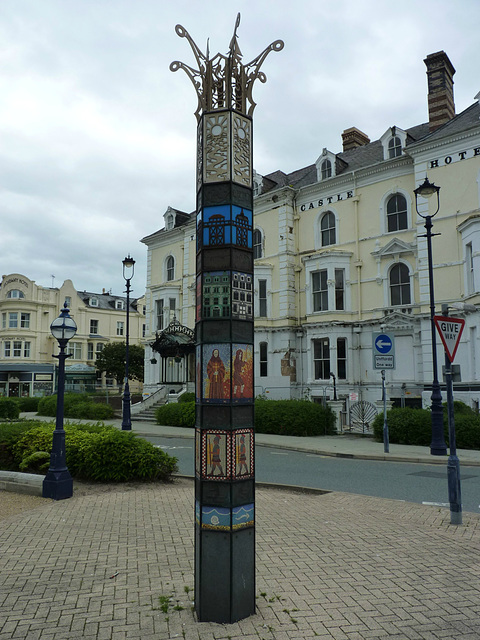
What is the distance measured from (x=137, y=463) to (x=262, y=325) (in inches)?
759

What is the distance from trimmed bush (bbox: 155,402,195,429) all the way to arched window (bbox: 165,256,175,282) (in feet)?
41.8

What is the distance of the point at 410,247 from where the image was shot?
24250 millimetres

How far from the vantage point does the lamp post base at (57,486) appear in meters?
9.16

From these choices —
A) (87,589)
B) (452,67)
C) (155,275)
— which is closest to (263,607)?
(87,589)

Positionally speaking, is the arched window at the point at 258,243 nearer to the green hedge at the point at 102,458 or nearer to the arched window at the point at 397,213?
the arched window at the point at 397,213

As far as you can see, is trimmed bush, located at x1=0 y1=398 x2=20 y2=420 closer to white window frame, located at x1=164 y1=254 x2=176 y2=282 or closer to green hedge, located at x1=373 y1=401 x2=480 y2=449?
white window frame, located at x1=164 y1=254 x2=176 y2=282

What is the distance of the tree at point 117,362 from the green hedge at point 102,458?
4233cm

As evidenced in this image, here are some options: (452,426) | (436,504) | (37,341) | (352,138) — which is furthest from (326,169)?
(37,341)

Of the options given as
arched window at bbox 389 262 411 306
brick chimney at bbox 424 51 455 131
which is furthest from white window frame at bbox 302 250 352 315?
brick chimney at bbox 424 51 455 131

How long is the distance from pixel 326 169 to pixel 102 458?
22.2m

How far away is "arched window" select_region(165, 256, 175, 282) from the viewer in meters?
36.4

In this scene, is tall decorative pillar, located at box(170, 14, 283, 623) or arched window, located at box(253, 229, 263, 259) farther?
arched window, located at box(253, 229, 263, 259)

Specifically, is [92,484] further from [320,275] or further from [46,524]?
[320,275]

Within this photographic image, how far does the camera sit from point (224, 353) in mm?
4785
